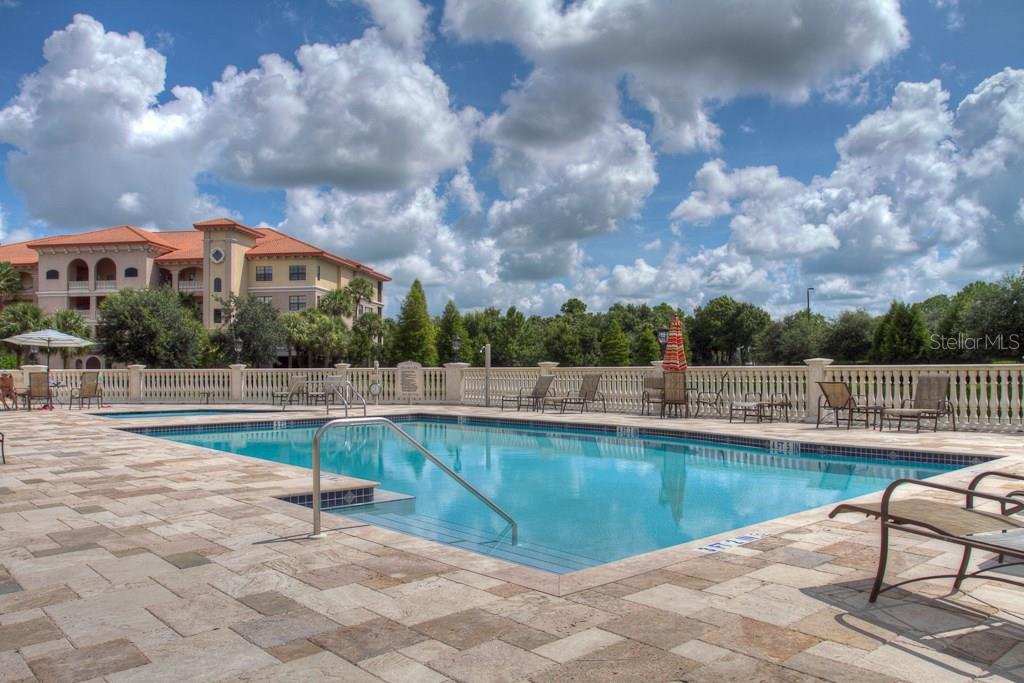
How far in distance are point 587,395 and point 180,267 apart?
157 ft

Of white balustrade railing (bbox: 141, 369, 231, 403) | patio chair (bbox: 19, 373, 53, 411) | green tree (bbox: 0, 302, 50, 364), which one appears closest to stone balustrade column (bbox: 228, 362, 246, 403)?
white balustrade railing (bbox: 141, 369, 231, 403)

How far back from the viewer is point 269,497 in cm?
602

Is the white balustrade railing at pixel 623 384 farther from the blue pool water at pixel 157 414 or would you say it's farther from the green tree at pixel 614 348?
the green tree at pixel 614 348

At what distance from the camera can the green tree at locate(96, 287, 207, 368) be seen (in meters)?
38.9

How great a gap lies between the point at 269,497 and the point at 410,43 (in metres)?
11.9

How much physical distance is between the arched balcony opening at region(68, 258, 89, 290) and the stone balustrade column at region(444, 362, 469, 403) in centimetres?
4508

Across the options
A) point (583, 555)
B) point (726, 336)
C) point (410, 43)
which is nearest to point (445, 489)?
point (583, 555)

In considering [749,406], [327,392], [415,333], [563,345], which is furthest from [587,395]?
[563,345]

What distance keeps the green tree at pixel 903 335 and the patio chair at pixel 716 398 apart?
31.6 metres

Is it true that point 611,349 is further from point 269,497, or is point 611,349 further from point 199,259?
point 269,497

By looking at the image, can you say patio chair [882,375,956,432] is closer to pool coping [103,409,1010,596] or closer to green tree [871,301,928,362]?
pool coping [103,409,1010,596]

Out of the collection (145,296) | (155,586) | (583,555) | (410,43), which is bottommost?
(583,555)

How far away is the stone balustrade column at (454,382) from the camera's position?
1922cm

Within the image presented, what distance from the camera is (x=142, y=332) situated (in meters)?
39.1
